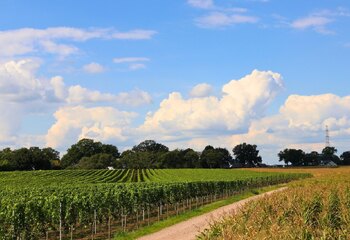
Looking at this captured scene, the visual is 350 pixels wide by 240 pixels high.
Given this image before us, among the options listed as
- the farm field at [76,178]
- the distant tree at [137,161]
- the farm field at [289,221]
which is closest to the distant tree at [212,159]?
the distant tree at [137,161]

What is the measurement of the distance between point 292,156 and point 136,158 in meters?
59.1

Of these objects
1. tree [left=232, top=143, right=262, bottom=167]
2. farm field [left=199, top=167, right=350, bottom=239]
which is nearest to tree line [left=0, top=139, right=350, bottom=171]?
tree [left=232, top=143, right=262, bottom=167]

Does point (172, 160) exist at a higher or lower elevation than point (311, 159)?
higher

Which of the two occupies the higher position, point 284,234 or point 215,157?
point 215,157

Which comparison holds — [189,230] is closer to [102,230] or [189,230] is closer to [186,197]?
[102,230]

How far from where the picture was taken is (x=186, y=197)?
5081 cm

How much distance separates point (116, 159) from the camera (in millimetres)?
174500

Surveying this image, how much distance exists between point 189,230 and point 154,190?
1289cm

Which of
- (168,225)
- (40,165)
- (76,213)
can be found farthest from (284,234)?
(40,165)

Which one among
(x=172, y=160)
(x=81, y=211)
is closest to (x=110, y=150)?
(x=172, y=160)

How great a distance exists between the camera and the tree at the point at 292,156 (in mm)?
186625

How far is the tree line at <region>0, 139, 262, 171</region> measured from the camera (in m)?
132

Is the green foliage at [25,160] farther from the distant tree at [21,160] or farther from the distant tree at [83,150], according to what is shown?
the distant tree at [83,150]

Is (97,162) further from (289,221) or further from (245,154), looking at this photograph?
(289,221)
